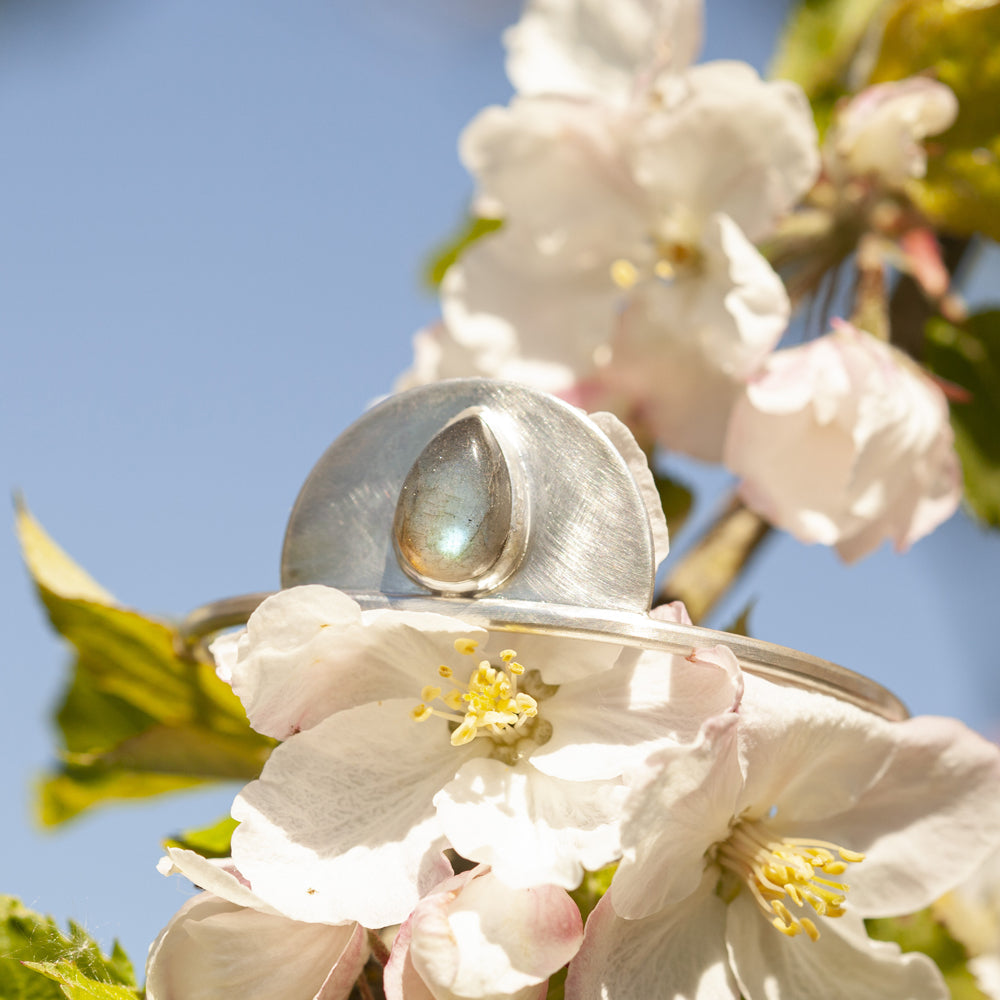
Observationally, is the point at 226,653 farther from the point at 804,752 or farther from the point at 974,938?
the point at 974,938

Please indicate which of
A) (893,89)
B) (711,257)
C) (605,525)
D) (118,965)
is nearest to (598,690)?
(605,525)

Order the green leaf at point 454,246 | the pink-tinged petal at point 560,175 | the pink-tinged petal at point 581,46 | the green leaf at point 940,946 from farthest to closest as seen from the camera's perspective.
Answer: the green leaf at point 454,246
the pink-tinged petal at point 581,46
the pink-tinged petal at point 560,175
the green leaf at point 940,946

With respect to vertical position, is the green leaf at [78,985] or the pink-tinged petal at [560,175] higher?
the pink-tinged petal at [560,175]

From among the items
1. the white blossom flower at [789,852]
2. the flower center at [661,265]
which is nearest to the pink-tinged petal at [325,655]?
the white blossom flower at [789,852]

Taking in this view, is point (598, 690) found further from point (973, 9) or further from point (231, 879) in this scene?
point (973, 9)

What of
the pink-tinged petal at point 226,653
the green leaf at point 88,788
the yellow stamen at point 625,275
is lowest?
the green leaf at point 88,788

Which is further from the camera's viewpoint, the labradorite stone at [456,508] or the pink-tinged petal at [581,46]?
Answer: the pink-tinged petal at [581,46]

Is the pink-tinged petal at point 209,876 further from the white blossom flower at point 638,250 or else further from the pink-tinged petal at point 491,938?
the white blossom flower at point 638,250
